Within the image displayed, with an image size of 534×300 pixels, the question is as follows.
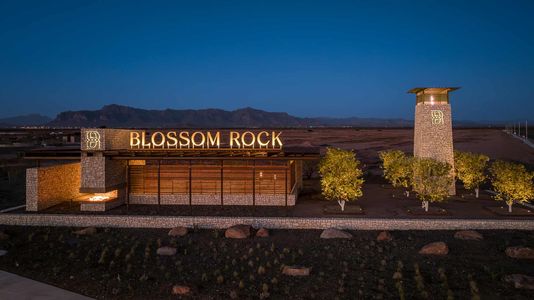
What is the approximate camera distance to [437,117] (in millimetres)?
30156

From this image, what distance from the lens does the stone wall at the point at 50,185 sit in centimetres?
2500

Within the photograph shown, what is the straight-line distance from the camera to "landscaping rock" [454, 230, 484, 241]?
20500 mm

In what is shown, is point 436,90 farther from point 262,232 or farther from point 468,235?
point 262,232

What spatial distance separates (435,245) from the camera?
743 inches

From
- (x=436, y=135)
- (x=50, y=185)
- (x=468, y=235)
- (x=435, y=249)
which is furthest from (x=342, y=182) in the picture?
(x=50, y=185)

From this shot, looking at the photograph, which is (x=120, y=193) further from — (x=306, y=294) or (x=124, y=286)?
(x=306, y=294)

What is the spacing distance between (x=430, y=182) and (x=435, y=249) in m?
7.14

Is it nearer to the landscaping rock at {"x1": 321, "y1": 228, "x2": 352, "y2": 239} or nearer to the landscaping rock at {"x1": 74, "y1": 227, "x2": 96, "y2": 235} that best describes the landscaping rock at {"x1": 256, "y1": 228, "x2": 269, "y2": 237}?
the landscaping rock at {"x1": 321, "y1": 228, "x2": 352, "y2": 239}

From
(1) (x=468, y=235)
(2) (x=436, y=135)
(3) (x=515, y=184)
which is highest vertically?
(2) (x=436, y=135)

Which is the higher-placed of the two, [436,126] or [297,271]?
[436,126]

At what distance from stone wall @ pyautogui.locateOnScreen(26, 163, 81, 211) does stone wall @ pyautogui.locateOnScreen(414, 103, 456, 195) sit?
2775cm

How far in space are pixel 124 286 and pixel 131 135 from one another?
1587cm

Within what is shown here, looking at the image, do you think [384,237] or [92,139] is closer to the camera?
[384,237]

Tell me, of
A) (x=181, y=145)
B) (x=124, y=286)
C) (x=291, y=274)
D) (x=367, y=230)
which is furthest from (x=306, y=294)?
(x=181, y=145)
